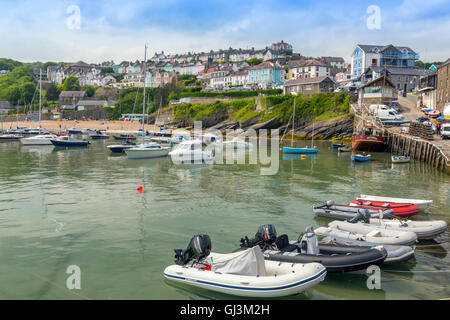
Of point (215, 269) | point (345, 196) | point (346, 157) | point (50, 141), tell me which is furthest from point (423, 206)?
point (50, 141)

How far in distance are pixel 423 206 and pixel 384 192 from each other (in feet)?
19.5

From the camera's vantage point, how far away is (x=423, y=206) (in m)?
19.3

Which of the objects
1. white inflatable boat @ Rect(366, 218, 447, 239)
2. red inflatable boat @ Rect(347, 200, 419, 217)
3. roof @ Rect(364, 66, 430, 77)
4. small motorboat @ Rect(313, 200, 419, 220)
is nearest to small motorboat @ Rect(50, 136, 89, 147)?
small motorboat @ Rect(313, 200, 419, 220)

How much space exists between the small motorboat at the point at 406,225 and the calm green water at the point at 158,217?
47cm

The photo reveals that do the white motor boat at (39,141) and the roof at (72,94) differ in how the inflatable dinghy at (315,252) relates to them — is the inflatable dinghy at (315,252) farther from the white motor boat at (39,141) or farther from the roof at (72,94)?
the roof at (72,94)

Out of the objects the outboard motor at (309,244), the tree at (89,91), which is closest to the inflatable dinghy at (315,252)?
the outboard motor at (309,244)

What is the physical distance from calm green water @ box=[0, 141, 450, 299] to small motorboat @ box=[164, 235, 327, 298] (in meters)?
0.50

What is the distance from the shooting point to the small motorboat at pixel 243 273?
1023 centimetres

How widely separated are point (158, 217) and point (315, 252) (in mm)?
8835

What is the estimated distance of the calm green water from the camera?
11.5 m

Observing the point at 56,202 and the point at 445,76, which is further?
the point at 445,76

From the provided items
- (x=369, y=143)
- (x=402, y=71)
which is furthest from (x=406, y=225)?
(x=402, y=71)
